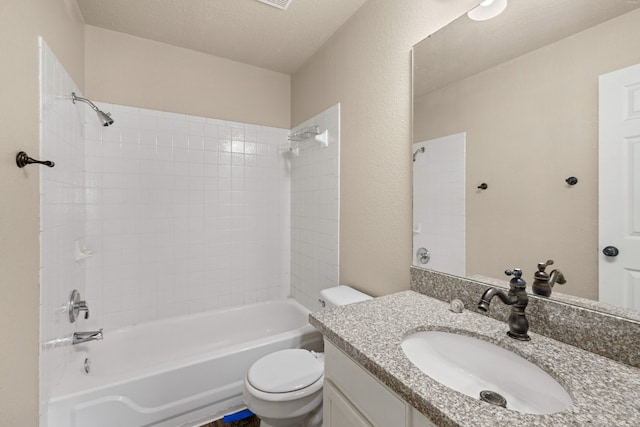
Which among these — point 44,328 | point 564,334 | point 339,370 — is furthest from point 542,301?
point 44,328

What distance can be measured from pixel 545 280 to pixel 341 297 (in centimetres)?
100

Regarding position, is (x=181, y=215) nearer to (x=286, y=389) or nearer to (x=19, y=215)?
(x=19, y=215)

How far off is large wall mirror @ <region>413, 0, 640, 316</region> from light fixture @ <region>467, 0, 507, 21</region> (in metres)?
0.02

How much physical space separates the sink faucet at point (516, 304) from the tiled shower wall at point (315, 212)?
1175 mm

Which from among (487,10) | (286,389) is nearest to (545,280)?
(487,10)

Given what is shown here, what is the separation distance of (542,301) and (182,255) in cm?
Result: 227

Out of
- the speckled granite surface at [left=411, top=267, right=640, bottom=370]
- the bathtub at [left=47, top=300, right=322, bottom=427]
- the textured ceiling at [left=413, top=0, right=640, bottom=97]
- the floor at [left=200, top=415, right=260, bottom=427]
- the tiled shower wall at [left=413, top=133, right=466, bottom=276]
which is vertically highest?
the textured ceiling at [left=413, top=0, right=640, bottom=97]

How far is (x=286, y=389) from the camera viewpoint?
4.19 ft

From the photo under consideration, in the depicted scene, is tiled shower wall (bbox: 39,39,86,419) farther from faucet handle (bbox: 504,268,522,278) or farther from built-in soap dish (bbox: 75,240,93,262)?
faucet handle (bbox: 504,268,522,278)

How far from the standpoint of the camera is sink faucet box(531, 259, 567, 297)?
87 centimetres

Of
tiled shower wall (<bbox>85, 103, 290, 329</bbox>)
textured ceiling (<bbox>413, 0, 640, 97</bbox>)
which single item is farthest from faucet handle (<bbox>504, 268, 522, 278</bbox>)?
tiled shower wall (<bbox>85, 103, 290, 329</bbox>)

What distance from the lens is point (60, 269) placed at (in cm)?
138

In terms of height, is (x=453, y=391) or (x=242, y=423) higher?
(x=453, y=391)

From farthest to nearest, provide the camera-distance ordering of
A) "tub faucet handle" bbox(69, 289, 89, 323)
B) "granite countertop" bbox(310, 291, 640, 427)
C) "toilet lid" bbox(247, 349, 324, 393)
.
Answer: "tub faucet handle" bbox(69, 289, 89, 323) < "toilet lid" bbox(247, 349, 324, 393) < "granite countertop" bbox(310, 291, 640, 427)
